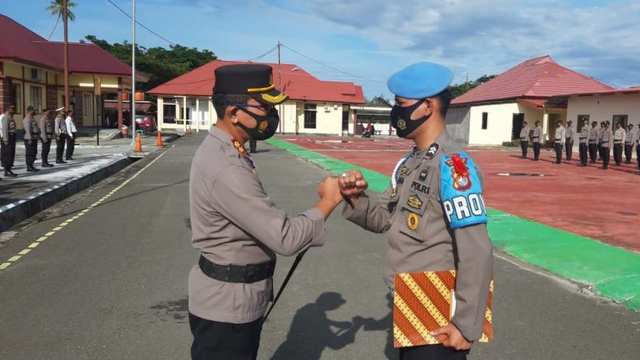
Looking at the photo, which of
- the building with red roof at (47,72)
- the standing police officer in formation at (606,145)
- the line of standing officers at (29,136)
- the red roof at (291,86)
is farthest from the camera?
the red roof at (291,86)

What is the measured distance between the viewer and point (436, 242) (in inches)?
86.4

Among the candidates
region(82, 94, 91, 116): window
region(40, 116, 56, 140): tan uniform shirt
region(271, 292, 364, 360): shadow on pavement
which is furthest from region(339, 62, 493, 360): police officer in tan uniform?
region(82, 94, 91, 116): window

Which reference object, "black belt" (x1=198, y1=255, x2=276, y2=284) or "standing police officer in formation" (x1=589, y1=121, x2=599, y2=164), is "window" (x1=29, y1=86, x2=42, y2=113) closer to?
"standing police officer in formation" (x1=589, y1=121, x2=599, y2=164)

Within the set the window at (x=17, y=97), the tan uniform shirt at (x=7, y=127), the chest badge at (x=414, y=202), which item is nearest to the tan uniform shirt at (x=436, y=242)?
the chest badge at (x=414, y=202)

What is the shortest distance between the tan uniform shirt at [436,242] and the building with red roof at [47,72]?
2641cm

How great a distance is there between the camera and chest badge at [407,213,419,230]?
221 centimetres

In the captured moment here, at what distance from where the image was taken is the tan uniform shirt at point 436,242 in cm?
203

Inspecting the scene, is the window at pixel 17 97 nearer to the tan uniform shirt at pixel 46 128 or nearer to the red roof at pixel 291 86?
the tan uniform shirt at pixel 46 128


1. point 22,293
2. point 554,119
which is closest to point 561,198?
point 22,293

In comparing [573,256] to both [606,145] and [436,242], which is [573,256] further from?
[606,145]

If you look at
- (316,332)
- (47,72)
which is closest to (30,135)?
(316,332)

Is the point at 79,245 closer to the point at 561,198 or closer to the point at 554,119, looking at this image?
the point at 561,198

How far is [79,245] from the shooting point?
7145 mm

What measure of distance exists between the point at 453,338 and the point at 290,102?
4879cm
